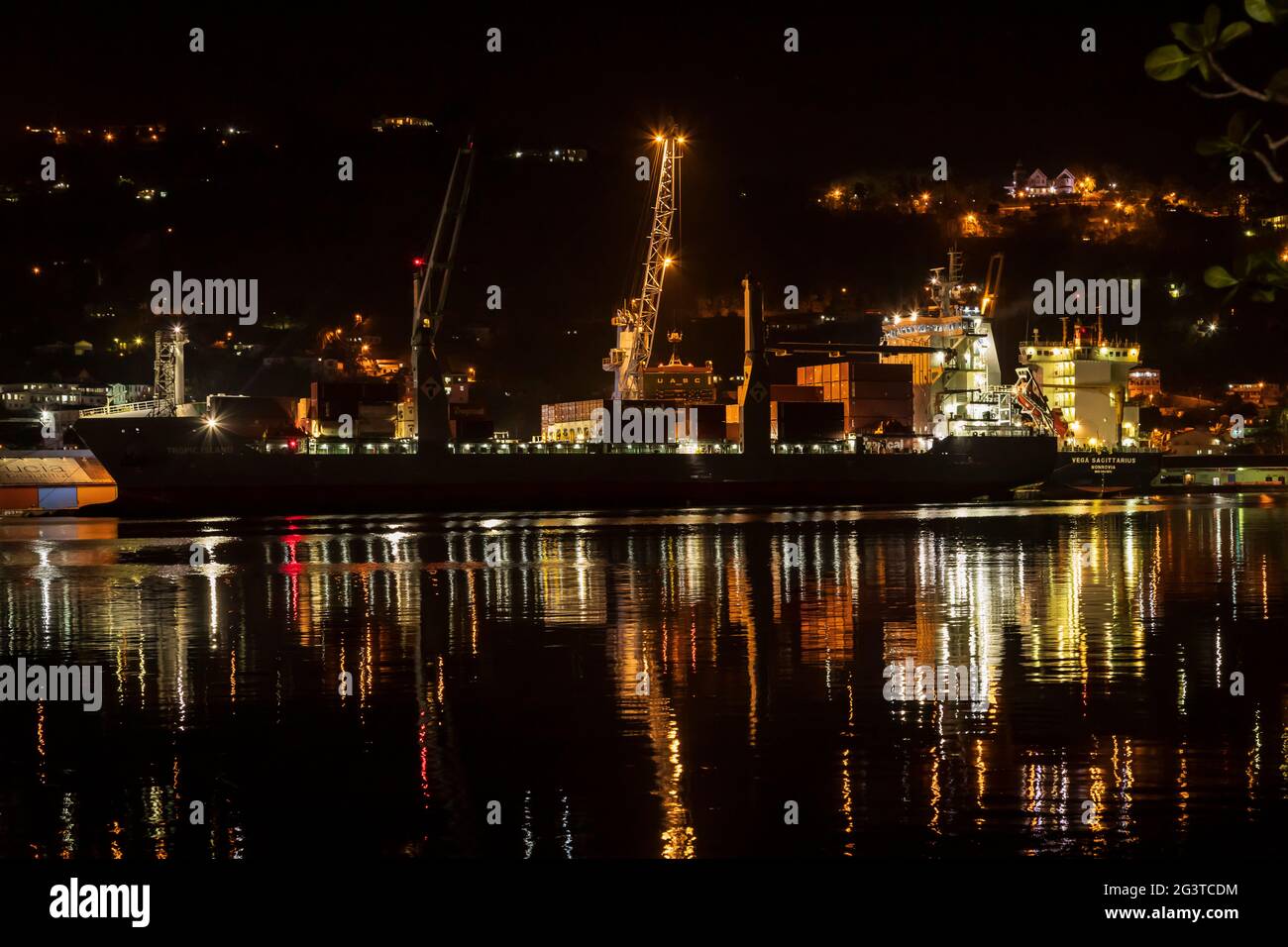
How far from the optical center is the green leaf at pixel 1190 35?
362 centimetres

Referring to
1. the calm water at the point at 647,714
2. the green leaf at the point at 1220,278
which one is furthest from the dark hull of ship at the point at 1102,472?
the green leaf at the point at 1220,278

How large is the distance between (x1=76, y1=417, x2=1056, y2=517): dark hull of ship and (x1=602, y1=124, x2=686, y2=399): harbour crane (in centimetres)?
1614

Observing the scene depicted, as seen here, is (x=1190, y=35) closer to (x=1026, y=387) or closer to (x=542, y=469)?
(x=542, y=469)

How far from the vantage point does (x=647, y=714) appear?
1330 cm

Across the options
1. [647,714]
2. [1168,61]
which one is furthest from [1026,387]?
[1168,61]

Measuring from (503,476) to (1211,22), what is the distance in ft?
226

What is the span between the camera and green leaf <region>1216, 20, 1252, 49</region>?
3535mm

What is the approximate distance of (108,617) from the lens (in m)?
22.3

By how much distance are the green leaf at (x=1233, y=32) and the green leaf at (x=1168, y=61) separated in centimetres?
8

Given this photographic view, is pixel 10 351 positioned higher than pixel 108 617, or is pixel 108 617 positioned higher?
pixel 10 351
